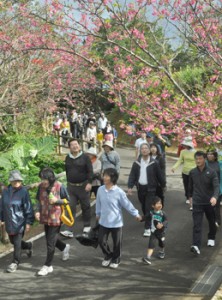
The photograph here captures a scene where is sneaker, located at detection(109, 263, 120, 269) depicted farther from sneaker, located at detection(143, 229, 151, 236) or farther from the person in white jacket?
the person in white jacket

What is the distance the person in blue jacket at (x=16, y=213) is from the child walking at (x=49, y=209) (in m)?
0.22

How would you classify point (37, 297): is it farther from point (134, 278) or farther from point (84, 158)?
point (84, 158)

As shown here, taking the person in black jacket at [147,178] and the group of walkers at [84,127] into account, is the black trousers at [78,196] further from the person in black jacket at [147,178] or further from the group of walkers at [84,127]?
the group of walkers at [84,127]

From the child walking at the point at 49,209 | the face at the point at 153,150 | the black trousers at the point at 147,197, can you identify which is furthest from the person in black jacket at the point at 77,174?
the face at the point at 153,150

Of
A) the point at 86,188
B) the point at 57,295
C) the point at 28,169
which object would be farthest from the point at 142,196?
the point at 28,169

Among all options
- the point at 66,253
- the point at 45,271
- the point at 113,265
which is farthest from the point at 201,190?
the point at 45,271

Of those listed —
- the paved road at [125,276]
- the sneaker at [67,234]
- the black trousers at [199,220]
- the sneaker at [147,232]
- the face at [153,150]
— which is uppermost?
the face at [153,150]

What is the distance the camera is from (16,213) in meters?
6.88

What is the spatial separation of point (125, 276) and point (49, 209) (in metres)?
1.47

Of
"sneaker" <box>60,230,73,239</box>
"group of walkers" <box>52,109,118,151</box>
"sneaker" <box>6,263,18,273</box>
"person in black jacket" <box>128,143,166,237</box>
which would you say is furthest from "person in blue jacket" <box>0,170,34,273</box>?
"group of walkers" <box>52,109,118,151</box>

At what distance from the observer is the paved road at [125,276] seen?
616cm

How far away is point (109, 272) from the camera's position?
270 inches

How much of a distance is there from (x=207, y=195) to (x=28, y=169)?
674 cm

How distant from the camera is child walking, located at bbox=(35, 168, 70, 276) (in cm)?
675
